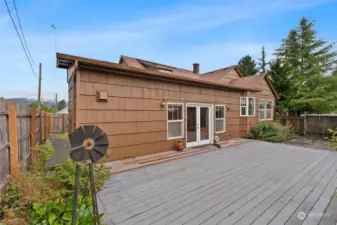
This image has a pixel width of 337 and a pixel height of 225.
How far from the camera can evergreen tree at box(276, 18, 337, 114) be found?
40.9 feet

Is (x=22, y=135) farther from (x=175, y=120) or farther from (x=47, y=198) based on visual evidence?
(x=175, y=120)

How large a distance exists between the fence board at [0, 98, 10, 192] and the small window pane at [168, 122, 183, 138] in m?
4.46

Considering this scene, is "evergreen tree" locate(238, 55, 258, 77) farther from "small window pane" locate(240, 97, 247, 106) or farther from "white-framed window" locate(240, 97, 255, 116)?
"small window pane" locate(240, 97, 247, 106)

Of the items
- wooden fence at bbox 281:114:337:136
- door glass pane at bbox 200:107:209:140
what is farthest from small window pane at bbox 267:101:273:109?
door glass pane at bbox 200:107:209:140

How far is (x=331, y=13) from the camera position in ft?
31.9

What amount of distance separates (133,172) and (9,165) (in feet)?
7.83

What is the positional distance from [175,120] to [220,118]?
2807 millimetres

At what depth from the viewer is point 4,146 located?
277 centimetres

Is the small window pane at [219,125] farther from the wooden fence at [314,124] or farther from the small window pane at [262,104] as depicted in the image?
the wooden fence at [314,124]

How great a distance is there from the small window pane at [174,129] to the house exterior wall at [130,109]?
0.72 feet

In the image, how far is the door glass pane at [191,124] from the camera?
717 centimetres

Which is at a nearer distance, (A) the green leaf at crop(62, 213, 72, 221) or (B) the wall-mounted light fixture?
(A) the green leaf at crop(62, 213, 72, 221)

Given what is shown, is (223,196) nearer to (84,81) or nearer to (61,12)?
(84,81)

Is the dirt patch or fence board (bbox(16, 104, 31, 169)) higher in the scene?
fence board (bbox(16, 104, 31, 169))
